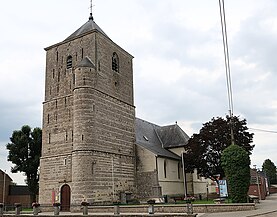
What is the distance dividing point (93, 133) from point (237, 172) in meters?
13.1

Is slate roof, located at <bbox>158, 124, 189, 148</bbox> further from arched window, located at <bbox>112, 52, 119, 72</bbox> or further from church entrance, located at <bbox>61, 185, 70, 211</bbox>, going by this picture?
church entrance, located at <bbox>61, 185, 70, 211</bbox>

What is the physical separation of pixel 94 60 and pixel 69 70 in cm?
287

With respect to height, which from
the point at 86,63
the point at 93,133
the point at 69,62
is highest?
the point at 69,62

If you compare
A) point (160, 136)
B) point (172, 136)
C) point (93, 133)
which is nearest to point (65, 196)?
point (93, 133)

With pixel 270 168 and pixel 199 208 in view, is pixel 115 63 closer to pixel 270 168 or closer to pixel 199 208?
pixel 199 208

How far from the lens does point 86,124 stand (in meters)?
29.3

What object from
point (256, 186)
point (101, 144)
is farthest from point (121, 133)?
point (256, 186)

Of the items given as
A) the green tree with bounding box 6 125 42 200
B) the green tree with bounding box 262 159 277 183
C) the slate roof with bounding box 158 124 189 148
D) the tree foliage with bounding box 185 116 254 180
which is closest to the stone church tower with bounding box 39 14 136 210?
the tree foliage with bounding box 185 116 254 180

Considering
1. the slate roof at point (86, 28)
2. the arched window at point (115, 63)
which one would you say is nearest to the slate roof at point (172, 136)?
the arched window at point (115, 63)

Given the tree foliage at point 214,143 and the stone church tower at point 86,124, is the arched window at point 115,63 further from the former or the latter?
the tree foliage at point 214,143

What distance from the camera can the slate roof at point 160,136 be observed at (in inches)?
1601

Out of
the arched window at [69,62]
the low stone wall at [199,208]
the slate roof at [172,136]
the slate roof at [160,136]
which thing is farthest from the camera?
the slate roof at [172,136]

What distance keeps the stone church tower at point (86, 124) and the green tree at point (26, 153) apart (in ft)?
35.9

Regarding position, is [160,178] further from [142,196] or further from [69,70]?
[69,70]
